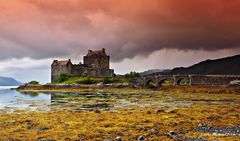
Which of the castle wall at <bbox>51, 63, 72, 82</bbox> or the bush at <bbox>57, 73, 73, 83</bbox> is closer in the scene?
the bush at <bbox>57, 73, 73, 83</bbox>

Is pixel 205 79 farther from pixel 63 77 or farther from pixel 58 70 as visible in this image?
pixel 58 70

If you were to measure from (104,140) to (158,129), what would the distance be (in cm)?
422

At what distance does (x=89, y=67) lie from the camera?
14675 centimetres

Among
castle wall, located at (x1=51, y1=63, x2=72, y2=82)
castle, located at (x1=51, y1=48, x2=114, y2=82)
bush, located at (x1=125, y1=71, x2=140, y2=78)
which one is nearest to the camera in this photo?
bush, located at (x1=125, y1=71, x2=140, y2=78)

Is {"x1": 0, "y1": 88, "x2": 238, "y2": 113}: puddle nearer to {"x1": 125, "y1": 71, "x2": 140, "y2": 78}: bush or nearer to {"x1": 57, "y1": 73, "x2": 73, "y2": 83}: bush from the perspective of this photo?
{"x1": 57, "y1": 73, "x2": 73, "y2": 83}: bush

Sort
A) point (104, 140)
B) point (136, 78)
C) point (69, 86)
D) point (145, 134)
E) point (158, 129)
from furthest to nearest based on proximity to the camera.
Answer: point (136, 78)
point (69, 86)
point (158, 129)
point (145, 134)
point (104, 140)

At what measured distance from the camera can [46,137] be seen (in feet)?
51.3

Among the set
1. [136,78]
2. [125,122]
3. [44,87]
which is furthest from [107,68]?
[125,122]

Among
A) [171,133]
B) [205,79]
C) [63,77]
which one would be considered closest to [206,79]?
[205,79]

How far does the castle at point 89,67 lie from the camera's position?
458 feet

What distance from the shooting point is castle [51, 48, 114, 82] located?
13950 centimetres

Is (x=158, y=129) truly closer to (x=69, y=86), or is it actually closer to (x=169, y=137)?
(x=169, y=137)

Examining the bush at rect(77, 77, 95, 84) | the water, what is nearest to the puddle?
the water

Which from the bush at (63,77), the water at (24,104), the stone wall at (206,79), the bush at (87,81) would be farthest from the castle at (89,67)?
the water at (24,104)
